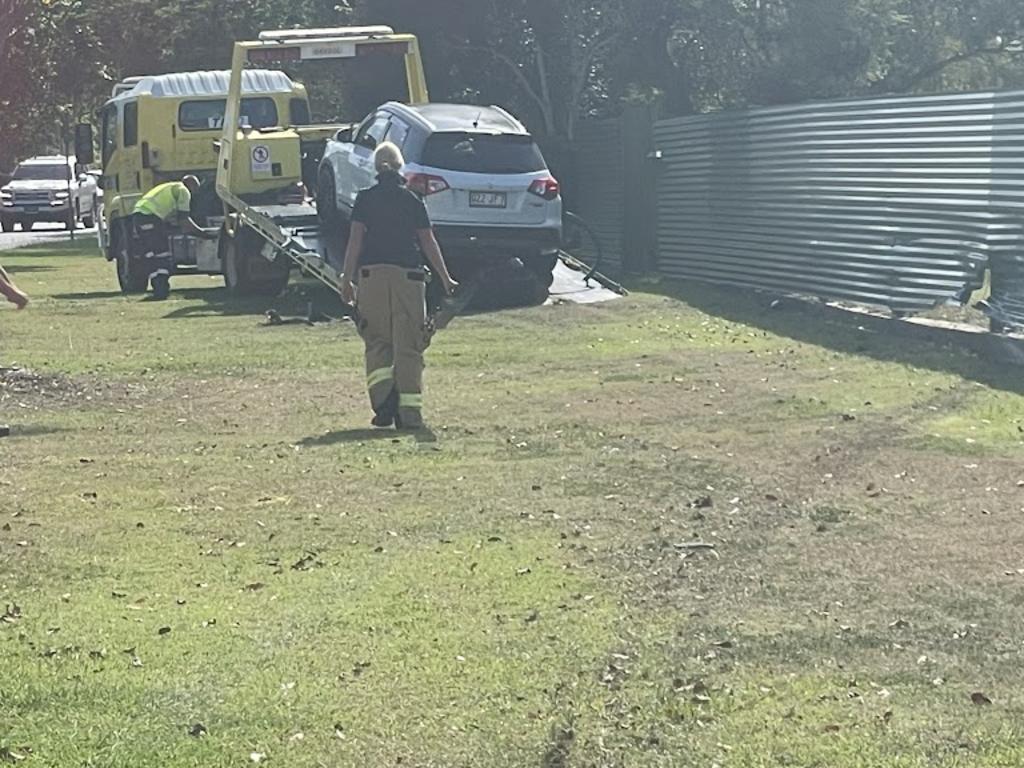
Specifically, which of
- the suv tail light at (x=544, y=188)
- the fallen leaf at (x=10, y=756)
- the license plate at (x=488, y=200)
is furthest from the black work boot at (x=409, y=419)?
the suv tail light at (x=544, y=188)

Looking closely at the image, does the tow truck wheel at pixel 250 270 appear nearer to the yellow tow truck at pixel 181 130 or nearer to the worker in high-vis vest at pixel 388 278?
the yellow tow truck at pixel 181 130

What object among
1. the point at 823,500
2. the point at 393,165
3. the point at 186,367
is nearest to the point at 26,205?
the point at 186,367

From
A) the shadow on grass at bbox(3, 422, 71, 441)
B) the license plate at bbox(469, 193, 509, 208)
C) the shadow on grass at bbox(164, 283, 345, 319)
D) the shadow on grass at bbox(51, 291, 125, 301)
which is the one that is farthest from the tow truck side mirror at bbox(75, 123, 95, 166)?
the shadow on grass at bbox(3, 422, 71, 441)

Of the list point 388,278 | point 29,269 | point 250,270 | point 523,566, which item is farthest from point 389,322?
point 29,269

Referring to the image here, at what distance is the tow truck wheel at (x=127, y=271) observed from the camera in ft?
84.5

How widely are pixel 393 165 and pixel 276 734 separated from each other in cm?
739

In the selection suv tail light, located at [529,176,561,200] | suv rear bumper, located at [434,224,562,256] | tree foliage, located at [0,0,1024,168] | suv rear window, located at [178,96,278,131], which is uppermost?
tree foliage, located at [0,0,1024,168]

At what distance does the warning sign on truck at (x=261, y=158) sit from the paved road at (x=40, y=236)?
23.6 m

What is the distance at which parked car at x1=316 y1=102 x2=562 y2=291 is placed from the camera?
2016cm

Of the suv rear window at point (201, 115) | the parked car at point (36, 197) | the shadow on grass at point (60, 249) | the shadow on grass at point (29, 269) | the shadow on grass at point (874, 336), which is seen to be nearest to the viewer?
the shadow on grass at point (874, 336)

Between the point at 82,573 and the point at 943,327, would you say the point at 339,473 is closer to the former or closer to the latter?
the point at 82,573

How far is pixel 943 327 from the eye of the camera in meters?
16.2

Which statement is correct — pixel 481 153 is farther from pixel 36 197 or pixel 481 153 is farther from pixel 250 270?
pixel 36 197

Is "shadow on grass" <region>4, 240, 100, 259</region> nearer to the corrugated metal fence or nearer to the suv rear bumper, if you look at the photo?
the corrugated metal fence
